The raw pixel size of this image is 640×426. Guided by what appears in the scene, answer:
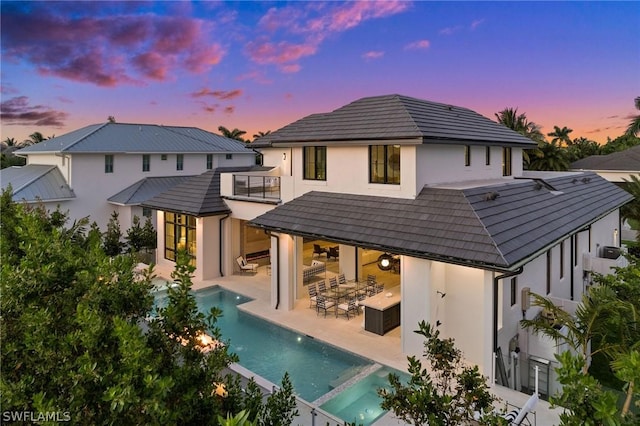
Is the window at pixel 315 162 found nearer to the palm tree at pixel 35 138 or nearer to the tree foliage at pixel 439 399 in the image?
the tree foliage at pixel 439 399

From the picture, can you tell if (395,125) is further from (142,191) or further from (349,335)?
(142,191)

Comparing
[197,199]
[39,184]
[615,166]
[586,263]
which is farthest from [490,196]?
[615,166]

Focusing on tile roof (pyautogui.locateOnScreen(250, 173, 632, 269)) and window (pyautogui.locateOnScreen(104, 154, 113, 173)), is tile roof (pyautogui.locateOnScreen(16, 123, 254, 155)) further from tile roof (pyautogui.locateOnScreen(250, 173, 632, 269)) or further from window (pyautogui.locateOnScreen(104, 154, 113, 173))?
tile roof (pyautogui.locateOnScreen(250, 173, 632, 269))

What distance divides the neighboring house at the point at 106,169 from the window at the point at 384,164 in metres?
20.1

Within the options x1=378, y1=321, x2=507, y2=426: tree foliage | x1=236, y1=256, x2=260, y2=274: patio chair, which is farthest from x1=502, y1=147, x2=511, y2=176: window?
x1=378, y1=321, x2=507, y2=426: tree foliage

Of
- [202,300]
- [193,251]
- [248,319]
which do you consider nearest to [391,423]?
[248,319]

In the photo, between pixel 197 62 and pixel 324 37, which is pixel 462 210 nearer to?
pixel 324 37

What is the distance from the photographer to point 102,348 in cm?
397

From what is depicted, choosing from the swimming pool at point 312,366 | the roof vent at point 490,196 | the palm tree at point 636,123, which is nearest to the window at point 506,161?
the roof vent at point 490,196

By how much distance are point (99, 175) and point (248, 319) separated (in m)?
20.5

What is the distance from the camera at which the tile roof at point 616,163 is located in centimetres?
3928

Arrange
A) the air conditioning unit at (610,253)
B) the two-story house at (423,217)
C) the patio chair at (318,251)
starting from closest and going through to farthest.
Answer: the two-story house at (423,217) < the air conditioning unit at (610,253) < the patio chair at (318,251)

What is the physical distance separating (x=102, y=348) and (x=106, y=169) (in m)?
29.7

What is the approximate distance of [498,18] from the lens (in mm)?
30125
